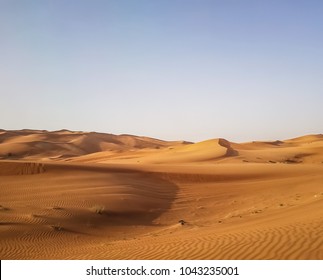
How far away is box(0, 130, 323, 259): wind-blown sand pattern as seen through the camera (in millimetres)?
7949

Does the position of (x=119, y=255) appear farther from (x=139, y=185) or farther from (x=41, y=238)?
(x=139, y=185)

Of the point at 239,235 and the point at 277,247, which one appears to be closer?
the point at 277,247

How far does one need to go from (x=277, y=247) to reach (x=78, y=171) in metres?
19.2

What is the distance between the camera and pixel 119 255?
8234 millimetres

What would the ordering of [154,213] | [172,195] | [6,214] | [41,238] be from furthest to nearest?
[172,195], [154,213], [6,214], [41,238]

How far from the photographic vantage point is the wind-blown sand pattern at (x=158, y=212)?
7949 mm

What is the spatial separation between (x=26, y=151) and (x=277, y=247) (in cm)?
6025

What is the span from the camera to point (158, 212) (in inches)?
640

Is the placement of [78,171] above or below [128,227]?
above
